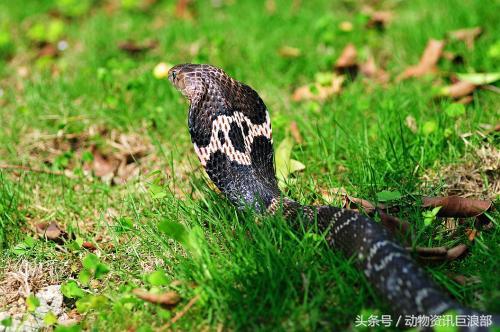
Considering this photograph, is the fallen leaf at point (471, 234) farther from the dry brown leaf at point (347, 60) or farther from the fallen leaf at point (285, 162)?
the dry brown leaf at point (347, 60)

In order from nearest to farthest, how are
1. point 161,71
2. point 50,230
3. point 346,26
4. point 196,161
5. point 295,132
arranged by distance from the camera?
point 50,230
point 196,161
point 295,132
point 161,71
point 346,26

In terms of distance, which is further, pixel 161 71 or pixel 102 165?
pixel 161 71

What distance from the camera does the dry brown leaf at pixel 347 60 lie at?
647 cm

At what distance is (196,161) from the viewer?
5.20 metres

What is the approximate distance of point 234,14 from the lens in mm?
7859

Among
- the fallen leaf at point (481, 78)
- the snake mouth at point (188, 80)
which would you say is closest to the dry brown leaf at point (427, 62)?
the fallen leaf at point (481, 78)

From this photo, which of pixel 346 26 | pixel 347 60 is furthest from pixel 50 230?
pixel 346 26

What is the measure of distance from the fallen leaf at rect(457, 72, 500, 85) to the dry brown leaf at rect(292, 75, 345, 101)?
117 cm

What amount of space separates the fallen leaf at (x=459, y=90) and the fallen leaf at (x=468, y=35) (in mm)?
849

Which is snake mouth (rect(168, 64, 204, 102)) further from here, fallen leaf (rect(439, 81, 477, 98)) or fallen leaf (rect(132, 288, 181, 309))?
fallen leaf (rect(439, 81, 477, 98))

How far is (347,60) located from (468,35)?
3.98 feet

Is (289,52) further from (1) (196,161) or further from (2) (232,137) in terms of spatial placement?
(2) (232,137)

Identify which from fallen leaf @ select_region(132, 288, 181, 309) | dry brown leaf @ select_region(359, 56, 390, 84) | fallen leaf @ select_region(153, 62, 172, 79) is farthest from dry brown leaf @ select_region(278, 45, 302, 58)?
fallen leaf @ select_region(132, 288, 181, 309)

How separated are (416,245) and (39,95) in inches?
163
